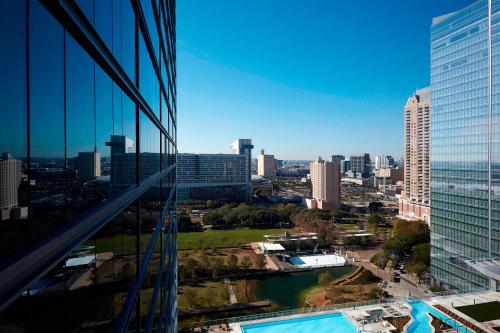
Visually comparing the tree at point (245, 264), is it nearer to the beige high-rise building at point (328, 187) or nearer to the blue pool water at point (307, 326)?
the blue pool water at point (307, 326)

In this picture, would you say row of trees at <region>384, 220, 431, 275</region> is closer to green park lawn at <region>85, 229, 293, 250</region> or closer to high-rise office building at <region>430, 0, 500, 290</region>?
high-rise office building at <region>430, 0, 500, 290</region>

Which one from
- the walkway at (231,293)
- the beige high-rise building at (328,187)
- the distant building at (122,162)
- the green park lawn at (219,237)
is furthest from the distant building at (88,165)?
the beige high-rise building at (328,187)

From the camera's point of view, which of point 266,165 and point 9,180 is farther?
point 266,165

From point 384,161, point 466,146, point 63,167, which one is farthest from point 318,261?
point 384,161

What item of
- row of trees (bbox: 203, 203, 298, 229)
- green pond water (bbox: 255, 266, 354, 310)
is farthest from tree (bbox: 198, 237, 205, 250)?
green pond water (bbox: 255, 266, 354, 310)

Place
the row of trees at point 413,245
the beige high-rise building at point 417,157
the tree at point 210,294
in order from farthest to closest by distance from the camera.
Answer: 1. the beige high-rise building at point 417,157
2. the row of trees at point 413,245
3. the tree at point 210,294

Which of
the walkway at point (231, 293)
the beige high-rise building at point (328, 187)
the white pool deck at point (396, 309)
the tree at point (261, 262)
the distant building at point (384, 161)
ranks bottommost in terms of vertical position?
the walkway at point (231, 293)

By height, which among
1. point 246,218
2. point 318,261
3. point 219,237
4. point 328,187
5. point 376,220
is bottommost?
point 318,261

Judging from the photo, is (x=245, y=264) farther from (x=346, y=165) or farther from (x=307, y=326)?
(x=346, y=165)
